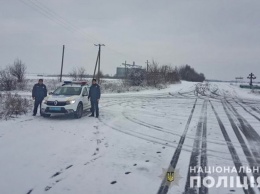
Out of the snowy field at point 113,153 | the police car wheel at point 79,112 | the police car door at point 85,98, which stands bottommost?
the snowy field at point 113,153

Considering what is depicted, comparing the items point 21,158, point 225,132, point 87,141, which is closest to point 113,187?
point 21,158

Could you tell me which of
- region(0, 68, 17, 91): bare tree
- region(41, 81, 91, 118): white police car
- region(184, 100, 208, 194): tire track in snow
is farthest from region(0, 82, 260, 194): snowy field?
region(0, 68, 17, 91): bare tree

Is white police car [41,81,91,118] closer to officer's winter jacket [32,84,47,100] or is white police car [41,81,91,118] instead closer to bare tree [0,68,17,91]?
officer's winter jacket [32,84,47,100]

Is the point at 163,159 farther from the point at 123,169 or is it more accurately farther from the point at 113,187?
the point at 113,187

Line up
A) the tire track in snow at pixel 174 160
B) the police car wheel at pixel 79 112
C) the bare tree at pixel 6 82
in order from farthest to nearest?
1. the bare tree at pixel 6 82
2. the police car wheel at pixel 79 112
3. the tire track in snow at pixel 174 160

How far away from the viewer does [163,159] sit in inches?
250

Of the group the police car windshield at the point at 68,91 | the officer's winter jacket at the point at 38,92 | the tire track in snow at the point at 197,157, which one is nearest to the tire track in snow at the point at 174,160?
the tire track in snow at the point at 197,157

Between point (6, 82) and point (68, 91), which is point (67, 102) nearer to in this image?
point (68, 91)

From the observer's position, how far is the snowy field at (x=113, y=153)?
15.7 ft

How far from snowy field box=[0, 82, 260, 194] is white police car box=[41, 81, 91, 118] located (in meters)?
0.64

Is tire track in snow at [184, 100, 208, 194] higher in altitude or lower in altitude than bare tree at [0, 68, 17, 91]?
lower

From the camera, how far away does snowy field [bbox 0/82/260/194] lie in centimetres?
477

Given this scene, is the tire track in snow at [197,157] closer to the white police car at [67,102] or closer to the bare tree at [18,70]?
the white police car at [67,102]

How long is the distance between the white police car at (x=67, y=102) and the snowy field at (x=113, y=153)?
0.64 meters
